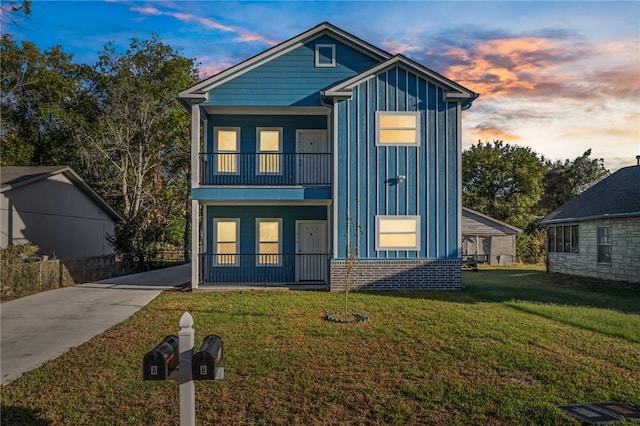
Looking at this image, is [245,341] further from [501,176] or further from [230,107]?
[501,176]

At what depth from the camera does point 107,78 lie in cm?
2988

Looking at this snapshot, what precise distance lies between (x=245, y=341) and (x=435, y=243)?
8338 millimetres

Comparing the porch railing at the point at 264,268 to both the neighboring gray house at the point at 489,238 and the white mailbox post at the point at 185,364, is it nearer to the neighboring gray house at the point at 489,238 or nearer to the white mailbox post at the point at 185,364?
the white mailbox post at the point at 185,364

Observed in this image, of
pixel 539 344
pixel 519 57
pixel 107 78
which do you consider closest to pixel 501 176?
pixel 519 57

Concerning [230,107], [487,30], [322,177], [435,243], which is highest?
[487,30]

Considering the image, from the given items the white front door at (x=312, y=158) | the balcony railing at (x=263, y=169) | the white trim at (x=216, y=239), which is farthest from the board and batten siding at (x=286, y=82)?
the white trim at (x=216, y=239)

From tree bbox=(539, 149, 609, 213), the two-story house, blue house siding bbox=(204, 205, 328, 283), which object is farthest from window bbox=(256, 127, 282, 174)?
tree bbox=(539, 149, 609, 213)

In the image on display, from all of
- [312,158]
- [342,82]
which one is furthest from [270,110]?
[342,82]

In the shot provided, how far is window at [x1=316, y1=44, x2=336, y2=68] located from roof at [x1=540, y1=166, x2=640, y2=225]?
11506mm

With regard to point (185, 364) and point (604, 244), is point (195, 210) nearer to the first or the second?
point (185, 364)

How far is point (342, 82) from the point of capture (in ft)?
46.7

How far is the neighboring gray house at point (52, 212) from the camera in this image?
17688mm

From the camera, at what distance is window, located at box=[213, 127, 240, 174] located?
1584cm

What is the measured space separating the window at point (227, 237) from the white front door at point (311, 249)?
7.16 feet
